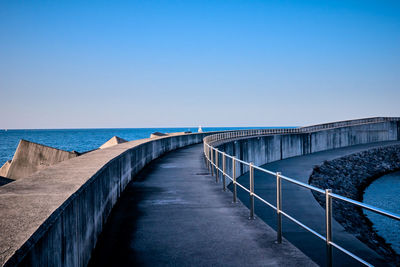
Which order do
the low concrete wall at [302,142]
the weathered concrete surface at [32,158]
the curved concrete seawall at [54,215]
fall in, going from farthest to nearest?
the low concrete wall at [302,142], the weathered concrete surface at [32,158], the curved concrete seawall at [54,215]

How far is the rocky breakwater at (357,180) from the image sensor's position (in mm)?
18603

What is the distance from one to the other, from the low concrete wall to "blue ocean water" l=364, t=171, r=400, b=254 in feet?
33.9

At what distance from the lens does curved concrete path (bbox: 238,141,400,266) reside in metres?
12.8

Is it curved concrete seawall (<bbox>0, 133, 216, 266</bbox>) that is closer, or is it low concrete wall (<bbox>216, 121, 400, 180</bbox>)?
curved concrete seawall (<bbox>0, 133, 216, 266</bbox>)

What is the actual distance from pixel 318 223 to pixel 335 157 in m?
33.5

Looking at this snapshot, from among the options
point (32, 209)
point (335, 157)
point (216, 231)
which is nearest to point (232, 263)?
point (216, 231)

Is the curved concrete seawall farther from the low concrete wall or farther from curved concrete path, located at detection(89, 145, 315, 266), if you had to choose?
the low concrete wall

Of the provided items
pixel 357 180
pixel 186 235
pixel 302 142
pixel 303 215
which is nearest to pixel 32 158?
pixel 186 235

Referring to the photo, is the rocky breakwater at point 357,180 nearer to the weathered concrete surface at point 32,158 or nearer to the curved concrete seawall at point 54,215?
the curved concrete seawall at point 54,215

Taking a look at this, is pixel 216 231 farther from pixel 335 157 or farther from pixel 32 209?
pixel 335 157

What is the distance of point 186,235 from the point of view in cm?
618

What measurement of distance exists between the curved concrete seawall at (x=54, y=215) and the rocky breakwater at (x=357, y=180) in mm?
12971

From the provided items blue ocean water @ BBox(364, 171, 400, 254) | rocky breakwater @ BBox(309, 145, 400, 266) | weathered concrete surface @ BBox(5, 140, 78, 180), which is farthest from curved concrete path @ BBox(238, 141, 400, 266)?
weathered concrete surface @ BBox(5, 140, 78, 180)

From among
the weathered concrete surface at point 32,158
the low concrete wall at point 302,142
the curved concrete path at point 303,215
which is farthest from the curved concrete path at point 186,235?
the low concrete wall at point 302,142
